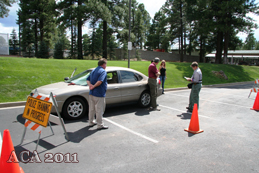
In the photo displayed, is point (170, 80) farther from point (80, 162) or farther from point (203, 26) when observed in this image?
point (203, 26)

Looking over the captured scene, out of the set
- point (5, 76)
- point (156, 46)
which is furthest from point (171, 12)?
point (5, 76)

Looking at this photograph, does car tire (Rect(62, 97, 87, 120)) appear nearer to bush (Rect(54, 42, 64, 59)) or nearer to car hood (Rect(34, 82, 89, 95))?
car hood (Rect(34, 82, 89, 95))

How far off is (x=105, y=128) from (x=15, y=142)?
2.12m

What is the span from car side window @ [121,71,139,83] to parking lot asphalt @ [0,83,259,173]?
1257mm

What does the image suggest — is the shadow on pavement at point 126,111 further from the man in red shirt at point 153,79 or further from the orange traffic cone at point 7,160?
the orange traffic cone at point 7,160

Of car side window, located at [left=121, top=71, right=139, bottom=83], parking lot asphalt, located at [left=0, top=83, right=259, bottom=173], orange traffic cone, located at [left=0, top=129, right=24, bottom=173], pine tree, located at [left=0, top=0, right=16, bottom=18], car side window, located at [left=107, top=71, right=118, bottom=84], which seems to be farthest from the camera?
pine tree, located at [left=0, top=0, right=16, bottom=18]

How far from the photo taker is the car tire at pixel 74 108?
18.8 ft

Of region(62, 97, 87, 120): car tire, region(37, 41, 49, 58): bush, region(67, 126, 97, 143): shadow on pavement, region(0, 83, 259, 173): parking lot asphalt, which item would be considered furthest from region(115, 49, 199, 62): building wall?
region(67, 126, 97, 143): shadow on pavement

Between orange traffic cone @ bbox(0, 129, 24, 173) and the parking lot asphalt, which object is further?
the parking lot asphalt

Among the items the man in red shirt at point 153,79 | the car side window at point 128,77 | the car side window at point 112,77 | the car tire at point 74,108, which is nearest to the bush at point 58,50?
the car side window at point 128,77

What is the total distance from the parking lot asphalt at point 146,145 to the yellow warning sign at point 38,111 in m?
0.59

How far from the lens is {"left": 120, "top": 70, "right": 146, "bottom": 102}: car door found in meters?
6.89

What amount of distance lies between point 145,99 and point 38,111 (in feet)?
14.3

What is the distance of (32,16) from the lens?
103ft
